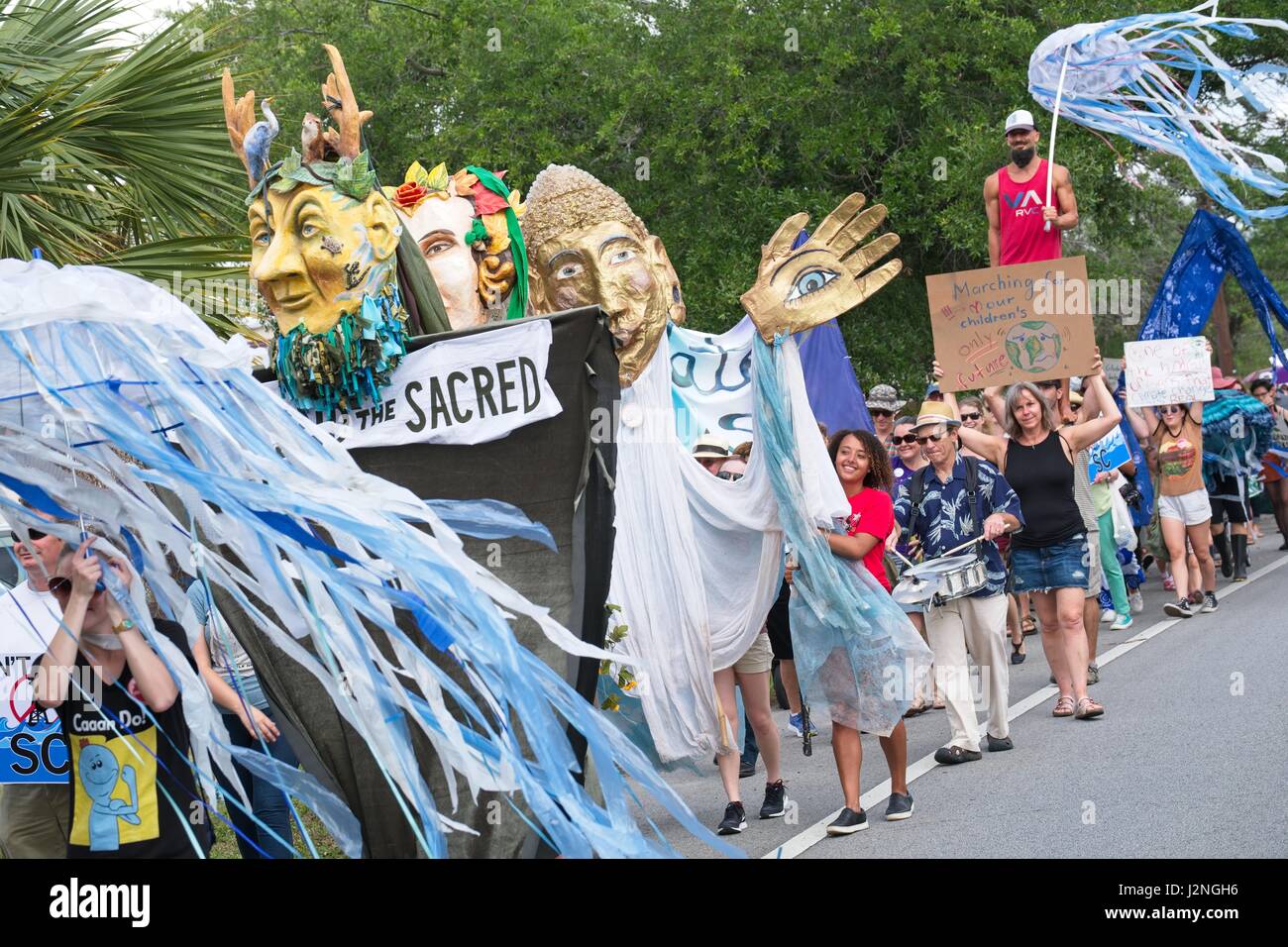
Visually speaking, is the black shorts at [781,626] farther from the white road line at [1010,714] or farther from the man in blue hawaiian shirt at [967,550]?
the white road line at [1010,714]

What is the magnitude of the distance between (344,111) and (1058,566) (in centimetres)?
511

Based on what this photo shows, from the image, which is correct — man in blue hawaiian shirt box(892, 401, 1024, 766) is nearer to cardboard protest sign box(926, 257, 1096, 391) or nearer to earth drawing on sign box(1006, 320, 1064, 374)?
cardboard protest sign box(926, 257, 1096, 391)

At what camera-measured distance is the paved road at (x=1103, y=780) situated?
243 inches

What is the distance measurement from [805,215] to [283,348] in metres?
2.73

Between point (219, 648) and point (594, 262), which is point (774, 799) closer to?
point (594, 262)

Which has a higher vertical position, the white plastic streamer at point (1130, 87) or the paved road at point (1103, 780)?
the white plastic streamer at point (1130, 87)

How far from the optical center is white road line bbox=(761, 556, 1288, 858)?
21.9 feet

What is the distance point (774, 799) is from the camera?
293 inches

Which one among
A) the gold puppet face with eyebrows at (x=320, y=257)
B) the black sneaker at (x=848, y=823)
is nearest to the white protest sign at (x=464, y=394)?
the gold puppet face with eyebrows at (x=320, y=257)

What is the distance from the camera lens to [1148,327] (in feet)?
45.9

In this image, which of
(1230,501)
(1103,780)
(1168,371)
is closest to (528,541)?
(1103,780)

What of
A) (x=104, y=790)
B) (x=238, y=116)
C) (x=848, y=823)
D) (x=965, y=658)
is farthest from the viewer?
(x=965, y=658)

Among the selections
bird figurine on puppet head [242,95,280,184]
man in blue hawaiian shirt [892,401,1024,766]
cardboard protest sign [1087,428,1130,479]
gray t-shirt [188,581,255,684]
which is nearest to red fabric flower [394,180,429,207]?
bird figurine on puppet head [242,95,280,184]

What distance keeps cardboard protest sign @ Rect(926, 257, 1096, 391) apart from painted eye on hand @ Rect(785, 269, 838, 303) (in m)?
1.69
